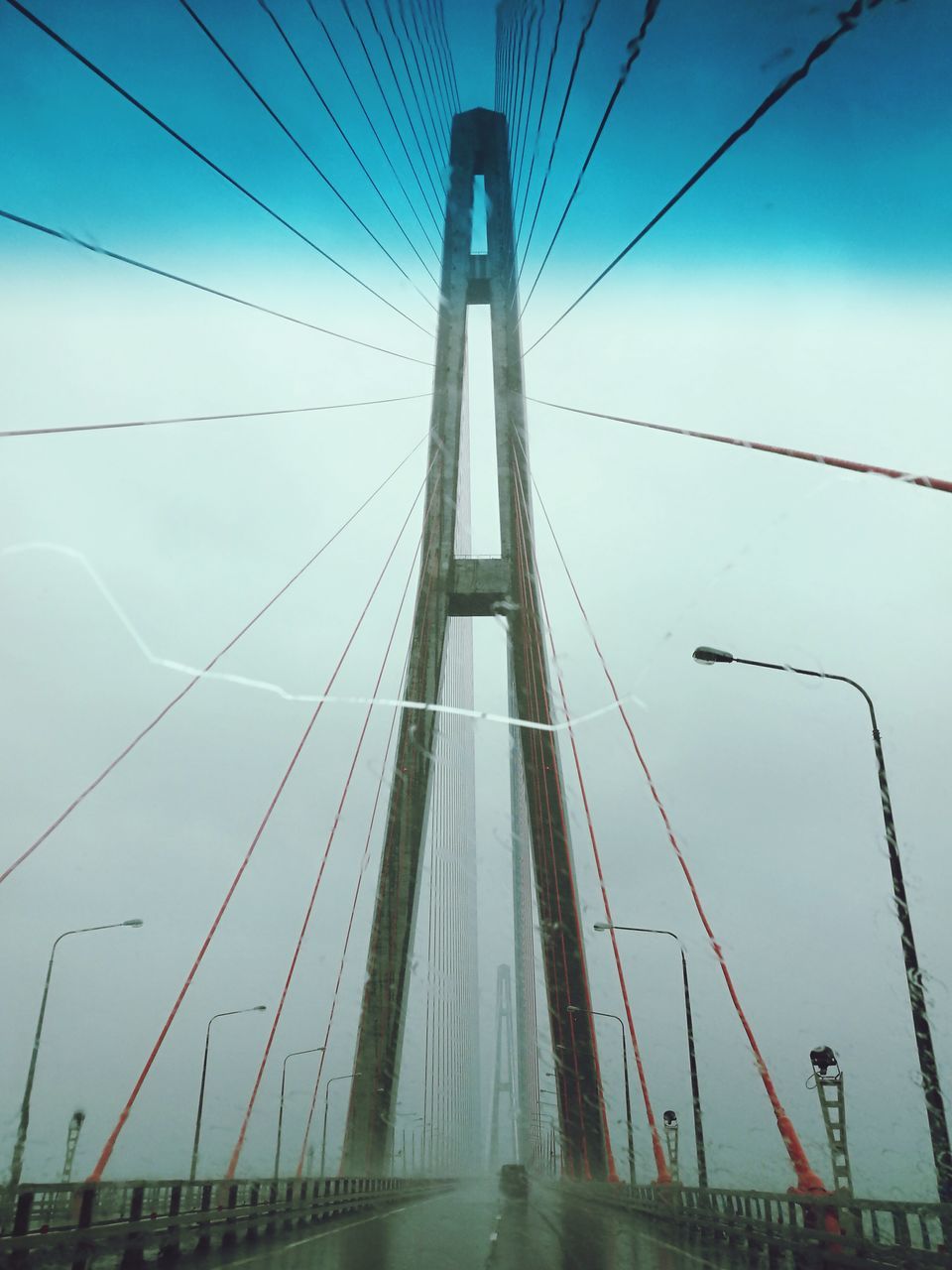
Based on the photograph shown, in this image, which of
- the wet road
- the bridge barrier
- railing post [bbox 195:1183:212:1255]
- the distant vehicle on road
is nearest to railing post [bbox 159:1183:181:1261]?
the bridge barrier

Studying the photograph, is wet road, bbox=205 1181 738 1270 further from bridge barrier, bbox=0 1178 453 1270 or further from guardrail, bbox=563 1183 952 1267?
guardrail, bbox=563 1183 952 1267

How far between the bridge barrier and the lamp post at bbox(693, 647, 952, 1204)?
22.9ft

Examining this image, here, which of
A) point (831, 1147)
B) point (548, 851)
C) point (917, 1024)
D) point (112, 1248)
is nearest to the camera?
point (112, 1248)

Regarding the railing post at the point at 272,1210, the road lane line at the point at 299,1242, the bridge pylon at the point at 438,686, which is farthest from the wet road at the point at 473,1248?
the bridge pylon at the point at 438,686

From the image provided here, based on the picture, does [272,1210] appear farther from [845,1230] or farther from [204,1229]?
[845,1230]

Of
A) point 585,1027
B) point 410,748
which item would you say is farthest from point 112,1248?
point 585,1027

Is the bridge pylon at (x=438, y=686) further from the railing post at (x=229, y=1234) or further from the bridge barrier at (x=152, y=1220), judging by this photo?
the railing post at (x=229, y=1234)

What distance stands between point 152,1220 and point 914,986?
7672 mm

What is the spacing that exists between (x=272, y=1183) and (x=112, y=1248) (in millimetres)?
7322

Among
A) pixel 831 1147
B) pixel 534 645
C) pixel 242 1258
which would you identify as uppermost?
pixel 534 645

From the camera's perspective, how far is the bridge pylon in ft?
74.5

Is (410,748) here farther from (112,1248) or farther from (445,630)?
(112,1248)

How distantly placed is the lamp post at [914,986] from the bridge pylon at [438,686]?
10.4 metres

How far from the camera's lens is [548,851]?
2389 centimetres
